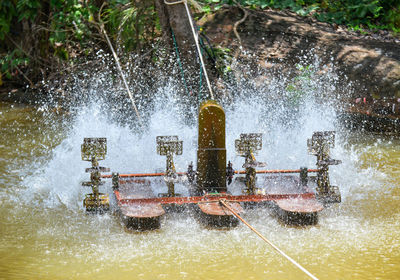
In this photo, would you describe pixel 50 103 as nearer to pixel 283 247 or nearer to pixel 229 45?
pixel 229 45

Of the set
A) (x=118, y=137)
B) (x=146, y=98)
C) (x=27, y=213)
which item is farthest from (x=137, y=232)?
(x=146, y=98)

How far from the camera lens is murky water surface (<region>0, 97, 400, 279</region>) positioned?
3852 mm

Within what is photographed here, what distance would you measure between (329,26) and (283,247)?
7112 millimetres

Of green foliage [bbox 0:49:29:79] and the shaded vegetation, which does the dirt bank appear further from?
green foliage [bbox 0:49:29:79]

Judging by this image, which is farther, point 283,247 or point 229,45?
point 229,45

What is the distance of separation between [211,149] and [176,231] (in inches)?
29.3

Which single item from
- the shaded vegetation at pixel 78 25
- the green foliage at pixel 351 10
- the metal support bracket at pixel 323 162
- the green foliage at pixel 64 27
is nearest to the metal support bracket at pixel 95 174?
the metal support bracket at pixel 323 162

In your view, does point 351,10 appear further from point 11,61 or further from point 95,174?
point 95,174

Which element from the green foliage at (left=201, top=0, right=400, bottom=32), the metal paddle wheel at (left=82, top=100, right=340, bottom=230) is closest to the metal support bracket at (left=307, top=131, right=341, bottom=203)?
the metal paddle wheel at (left=82, top=100, right=340, bottom=230)

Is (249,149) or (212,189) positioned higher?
(249,149)

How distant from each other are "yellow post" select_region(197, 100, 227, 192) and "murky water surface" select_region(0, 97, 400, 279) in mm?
357

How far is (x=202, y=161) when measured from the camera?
477 cm

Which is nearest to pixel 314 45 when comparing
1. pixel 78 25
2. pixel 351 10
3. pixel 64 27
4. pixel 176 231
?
pixel 351 10

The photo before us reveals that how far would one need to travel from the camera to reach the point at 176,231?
14.6ft
